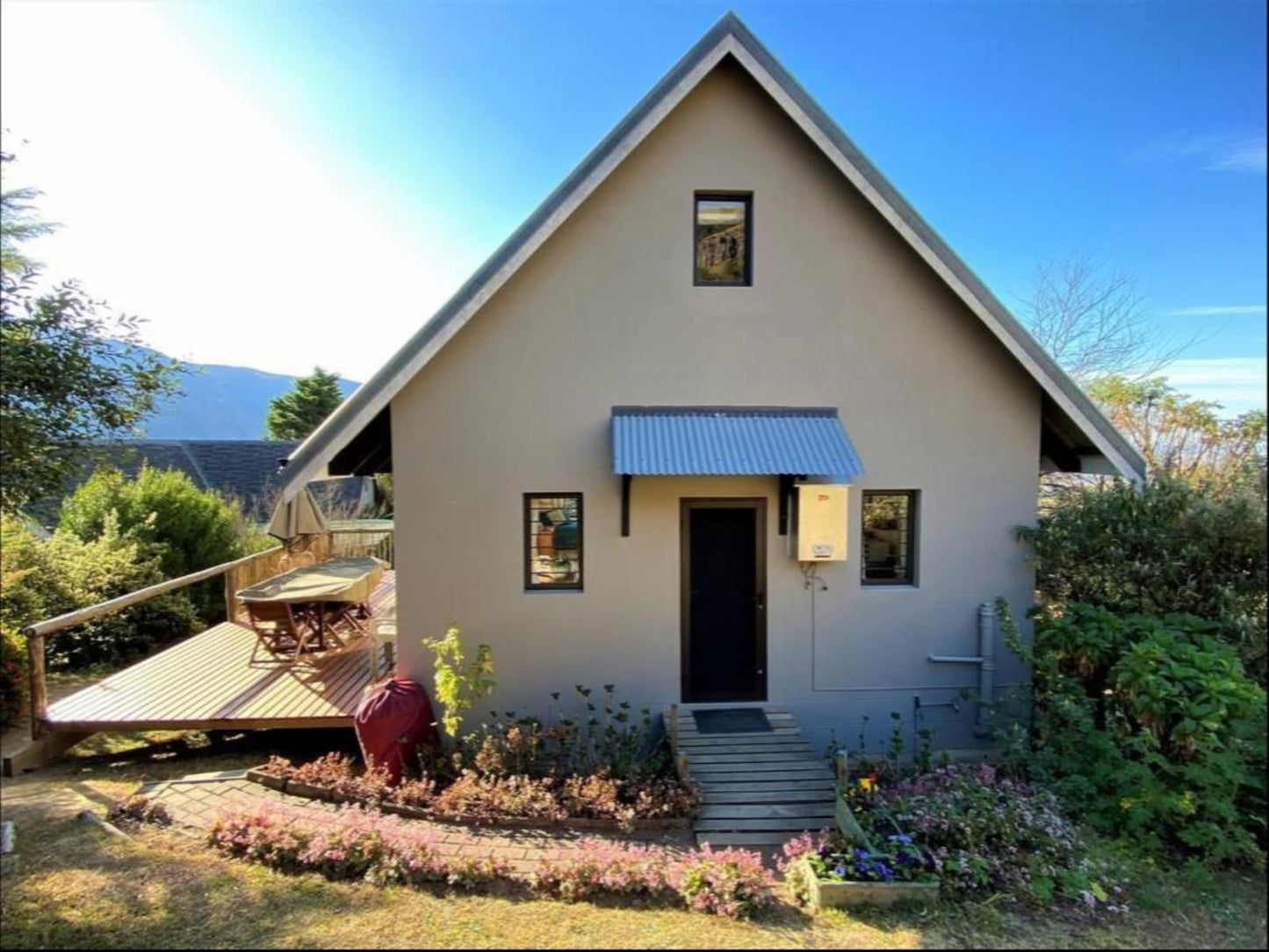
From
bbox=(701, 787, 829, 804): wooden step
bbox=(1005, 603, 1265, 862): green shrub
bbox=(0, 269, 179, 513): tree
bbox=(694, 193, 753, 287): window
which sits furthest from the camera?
bbox=(694, 193, 753, 287): window

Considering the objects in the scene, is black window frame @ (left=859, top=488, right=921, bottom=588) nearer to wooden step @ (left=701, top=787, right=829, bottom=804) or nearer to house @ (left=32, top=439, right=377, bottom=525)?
wooden step @ (left=701, top=787, right=829, bottom=804)

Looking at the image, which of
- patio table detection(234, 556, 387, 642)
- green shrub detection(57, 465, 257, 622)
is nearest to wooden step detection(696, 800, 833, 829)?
patio table detection(234, 556, 387, 642)

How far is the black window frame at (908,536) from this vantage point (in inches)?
293

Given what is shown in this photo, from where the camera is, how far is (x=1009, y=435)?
7402mm

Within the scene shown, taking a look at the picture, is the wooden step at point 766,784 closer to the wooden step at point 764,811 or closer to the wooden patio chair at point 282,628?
the wooden step at point 764,811

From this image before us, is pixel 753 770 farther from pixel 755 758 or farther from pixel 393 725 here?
pixel 393 725

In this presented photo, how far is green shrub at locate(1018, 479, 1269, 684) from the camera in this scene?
567cm

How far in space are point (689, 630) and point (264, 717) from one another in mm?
5036

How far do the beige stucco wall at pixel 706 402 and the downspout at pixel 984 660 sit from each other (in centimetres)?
13

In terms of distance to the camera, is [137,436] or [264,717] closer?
[137,436]

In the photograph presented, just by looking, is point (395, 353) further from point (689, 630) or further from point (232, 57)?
point (689, 630)

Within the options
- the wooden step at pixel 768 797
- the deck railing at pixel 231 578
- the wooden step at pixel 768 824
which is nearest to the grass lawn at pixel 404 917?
the wooden step at pixel 768 824

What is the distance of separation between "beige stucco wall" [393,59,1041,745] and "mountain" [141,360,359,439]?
34801 mm

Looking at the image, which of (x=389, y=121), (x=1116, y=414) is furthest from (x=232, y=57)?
(x=1116, y=414)
